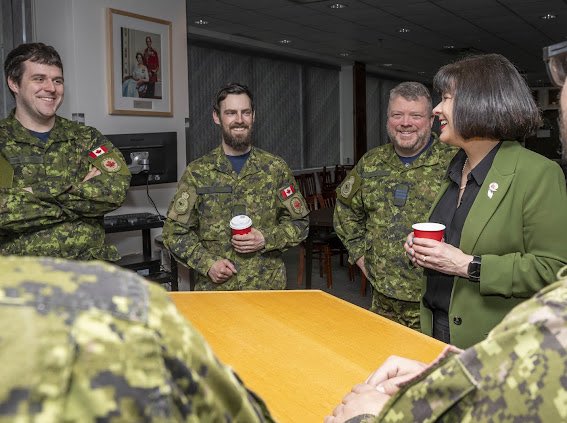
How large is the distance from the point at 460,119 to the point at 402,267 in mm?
930

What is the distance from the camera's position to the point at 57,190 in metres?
2.61

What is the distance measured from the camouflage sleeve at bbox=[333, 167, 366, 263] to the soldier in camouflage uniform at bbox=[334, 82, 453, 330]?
3cm

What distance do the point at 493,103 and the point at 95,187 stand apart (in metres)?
1.77

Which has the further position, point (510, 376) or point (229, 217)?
point (229, 217)

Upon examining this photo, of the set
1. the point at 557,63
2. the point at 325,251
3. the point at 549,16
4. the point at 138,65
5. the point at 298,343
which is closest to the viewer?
the point at 557,63

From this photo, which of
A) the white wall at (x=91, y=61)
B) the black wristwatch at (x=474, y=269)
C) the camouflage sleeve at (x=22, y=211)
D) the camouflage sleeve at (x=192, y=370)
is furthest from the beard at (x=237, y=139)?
the camouflage sleeve at (x=192, y=370)

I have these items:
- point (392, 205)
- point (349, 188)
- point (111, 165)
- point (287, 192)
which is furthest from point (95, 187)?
point (392, 205)

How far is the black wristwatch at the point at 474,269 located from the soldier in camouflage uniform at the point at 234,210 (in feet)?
3.71

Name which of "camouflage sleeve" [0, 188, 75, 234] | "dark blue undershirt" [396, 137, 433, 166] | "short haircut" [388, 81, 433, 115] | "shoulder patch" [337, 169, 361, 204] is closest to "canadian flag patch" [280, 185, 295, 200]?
"shoulder patch" [337, 169, 361, 204]

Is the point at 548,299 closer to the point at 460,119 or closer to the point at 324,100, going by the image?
the point at 460,119

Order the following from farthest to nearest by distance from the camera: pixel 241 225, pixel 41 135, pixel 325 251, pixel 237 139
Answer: pixel 325 251
pixel 237 139
pixel 41 135
pixel 241 225

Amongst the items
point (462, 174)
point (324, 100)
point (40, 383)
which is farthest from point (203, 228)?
point (324, 100)

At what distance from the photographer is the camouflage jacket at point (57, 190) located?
2527 millimetres

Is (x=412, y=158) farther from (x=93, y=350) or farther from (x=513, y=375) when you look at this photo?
(x=93, y=350)
